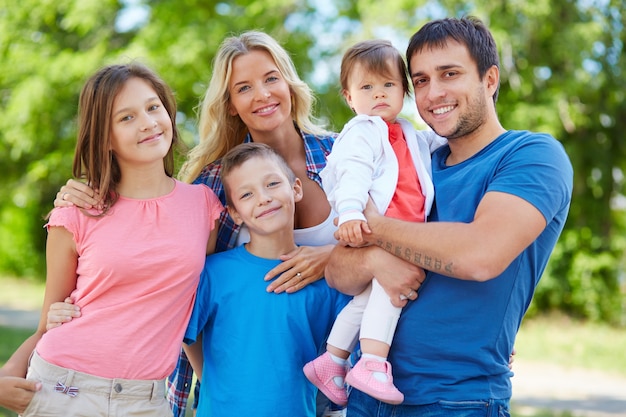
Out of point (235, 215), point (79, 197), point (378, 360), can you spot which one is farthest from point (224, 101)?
point (378, 360)

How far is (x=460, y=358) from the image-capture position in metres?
2.52

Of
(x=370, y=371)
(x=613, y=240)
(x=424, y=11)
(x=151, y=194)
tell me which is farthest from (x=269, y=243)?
(x=613, y=240)

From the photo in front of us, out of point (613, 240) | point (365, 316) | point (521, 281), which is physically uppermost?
point (613, 240)

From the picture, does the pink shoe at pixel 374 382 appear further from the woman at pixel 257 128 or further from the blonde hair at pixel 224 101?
the blonde hair at pixel 224 101

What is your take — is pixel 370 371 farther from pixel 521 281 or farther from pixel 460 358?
pixel 521 281

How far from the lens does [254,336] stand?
9.73 feet

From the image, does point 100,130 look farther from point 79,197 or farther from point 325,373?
point 325,373

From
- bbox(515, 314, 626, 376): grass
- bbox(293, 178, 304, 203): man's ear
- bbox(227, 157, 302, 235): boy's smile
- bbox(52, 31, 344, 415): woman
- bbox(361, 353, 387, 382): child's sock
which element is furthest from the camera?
bbox(515, 314, 626, 376): grass

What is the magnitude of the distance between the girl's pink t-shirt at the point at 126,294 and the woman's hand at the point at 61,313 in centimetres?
2

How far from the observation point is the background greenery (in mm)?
13234

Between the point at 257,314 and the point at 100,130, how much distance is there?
0.99 meters

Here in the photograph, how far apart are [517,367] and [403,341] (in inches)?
323

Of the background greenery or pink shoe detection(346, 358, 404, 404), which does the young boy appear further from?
the background greenery

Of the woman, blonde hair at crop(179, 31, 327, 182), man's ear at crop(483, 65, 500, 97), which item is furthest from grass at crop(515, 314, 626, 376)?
man's ear at crop(483, 65, 500, 97)
